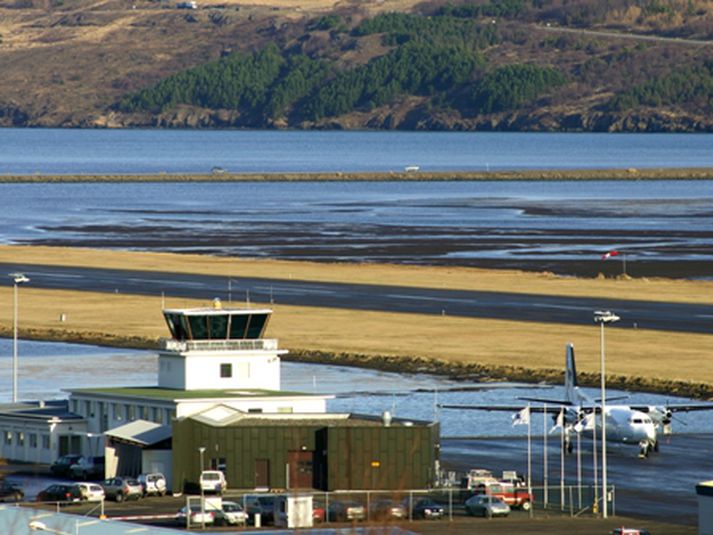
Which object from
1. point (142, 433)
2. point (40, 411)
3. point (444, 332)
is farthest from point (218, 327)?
point (444, 332)

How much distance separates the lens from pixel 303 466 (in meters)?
73.0

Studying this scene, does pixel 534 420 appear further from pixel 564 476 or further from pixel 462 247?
pixel 462 247

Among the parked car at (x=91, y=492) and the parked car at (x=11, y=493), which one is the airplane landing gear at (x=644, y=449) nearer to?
the parked car at (x=91, y=492)

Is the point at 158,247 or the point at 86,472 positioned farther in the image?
the point at 158,247

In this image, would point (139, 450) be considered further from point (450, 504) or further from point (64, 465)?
point (450, 504)

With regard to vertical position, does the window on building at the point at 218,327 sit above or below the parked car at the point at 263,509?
above

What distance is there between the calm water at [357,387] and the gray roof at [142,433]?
18.6m

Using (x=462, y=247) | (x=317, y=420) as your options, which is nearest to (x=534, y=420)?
(x=317, y=420)

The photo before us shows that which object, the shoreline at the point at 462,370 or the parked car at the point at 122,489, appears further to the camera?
the shoreline at the point at 462,370

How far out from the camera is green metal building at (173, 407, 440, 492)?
72.6 m

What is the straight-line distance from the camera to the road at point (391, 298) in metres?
133

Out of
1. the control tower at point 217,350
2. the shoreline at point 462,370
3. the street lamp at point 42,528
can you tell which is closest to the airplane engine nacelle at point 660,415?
the shoreline at point 462,370

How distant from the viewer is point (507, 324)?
129 metres

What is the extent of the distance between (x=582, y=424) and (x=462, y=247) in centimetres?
10710
